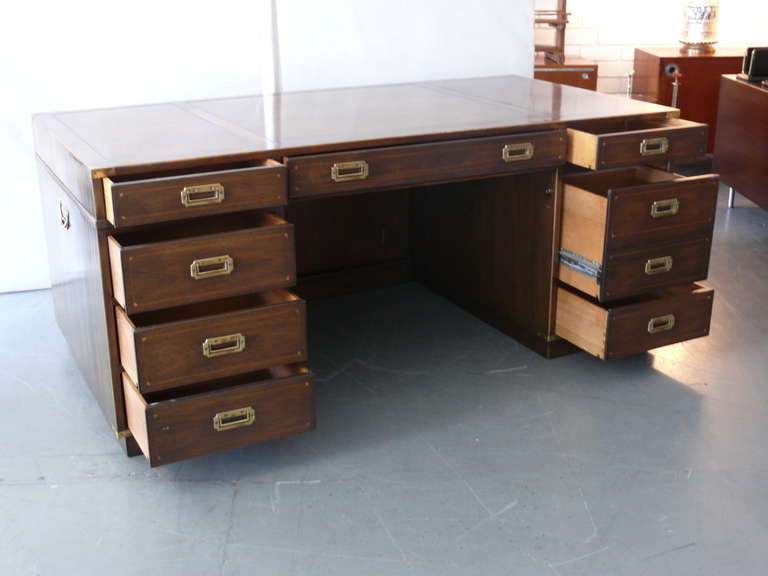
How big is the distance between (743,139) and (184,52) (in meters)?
2.35

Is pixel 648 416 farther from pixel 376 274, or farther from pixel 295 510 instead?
pixel 376 274

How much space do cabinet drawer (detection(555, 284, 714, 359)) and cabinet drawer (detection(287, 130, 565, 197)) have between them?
411mm

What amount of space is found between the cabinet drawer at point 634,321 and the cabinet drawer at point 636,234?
45mm

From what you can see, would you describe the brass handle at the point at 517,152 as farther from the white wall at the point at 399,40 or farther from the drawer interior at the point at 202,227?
the white wall at the point at 399,40

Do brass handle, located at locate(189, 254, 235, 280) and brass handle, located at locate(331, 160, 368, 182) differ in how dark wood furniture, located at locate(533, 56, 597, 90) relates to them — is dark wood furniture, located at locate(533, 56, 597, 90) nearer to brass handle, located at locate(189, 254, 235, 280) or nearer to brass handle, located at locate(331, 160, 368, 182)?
brass handle, located at locate(331, 160, 368, 182)

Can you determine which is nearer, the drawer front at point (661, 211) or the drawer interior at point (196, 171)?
the drawer interior at point (196, 171)

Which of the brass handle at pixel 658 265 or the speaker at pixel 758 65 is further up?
the speaker at pixel 758 65

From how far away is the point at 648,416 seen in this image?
2.37 metres

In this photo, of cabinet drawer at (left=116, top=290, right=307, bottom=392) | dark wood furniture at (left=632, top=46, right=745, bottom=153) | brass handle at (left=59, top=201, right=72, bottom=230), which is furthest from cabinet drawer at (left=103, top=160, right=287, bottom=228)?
dark wood furniture at (left=632, top=46, right=745, bottom=153)

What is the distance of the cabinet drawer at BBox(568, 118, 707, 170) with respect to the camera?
2.38m

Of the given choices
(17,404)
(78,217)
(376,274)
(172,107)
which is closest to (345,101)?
(172,107)

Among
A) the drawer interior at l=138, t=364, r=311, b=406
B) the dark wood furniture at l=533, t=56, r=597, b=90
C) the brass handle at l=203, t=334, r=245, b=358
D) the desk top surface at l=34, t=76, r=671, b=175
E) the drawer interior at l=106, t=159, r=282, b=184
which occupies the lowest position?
the drawer interior at l=138, t=364, r=311, b=406

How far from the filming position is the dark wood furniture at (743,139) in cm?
382

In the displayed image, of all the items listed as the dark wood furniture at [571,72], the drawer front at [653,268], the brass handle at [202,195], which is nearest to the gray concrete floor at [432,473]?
the drawer front at [653,268]
